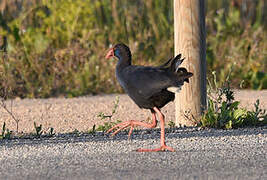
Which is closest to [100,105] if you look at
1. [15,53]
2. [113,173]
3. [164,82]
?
[15,53]

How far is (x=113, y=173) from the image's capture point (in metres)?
5.29

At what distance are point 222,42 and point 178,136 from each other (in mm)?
5610

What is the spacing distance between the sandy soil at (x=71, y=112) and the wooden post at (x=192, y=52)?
1.03 metres

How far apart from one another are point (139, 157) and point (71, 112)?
11.0ft

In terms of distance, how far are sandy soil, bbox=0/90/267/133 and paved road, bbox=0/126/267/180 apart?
1.26m

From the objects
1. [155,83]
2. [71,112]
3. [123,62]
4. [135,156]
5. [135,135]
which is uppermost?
[123,62]

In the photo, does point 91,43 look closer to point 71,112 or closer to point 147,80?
point 71,112

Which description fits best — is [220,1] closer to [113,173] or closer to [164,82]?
[164,82]

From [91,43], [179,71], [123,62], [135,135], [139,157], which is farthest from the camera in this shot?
[91,43]

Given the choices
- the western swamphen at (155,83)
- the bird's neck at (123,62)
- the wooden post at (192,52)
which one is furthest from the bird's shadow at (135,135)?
the bird's neck at (123,62)

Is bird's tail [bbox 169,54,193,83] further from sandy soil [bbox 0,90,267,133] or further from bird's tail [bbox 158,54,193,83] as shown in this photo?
sandy soil [bbox 0,90,267,133]

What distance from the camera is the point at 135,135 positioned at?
721 centimetres

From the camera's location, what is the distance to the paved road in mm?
5285

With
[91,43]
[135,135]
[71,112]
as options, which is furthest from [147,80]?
[91,43]
